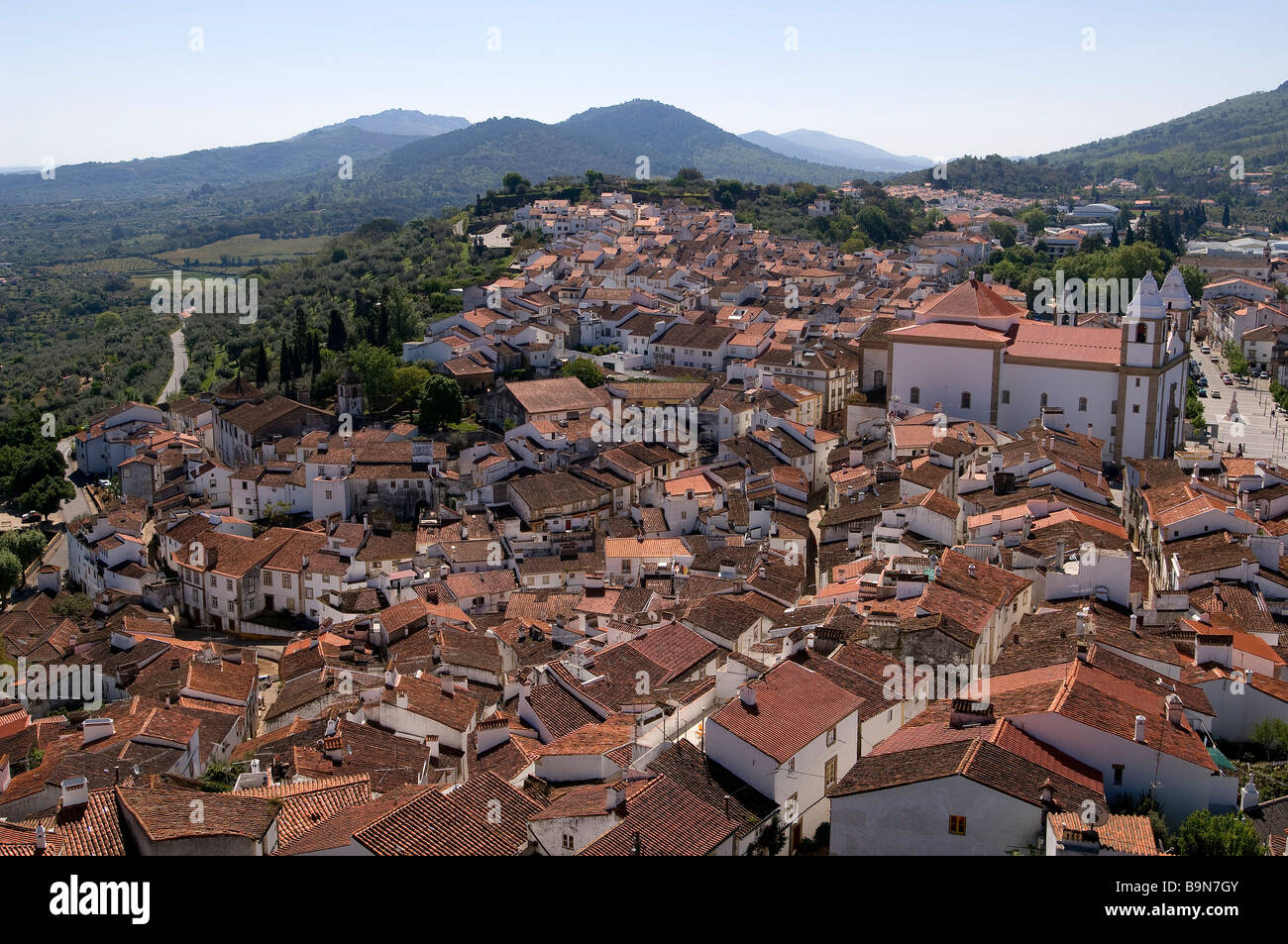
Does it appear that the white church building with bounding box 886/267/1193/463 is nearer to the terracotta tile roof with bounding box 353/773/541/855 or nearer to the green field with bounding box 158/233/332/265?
the terracotta tile roof with bounding box 353/773/541/855

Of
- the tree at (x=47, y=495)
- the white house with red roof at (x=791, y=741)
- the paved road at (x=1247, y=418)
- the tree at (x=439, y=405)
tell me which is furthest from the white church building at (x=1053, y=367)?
the tree at (x=47, y=495)

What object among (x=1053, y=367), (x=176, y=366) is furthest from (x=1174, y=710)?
(x=176, y=366)

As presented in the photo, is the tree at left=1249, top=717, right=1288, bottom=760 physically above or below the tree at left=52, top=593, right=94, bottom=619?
above

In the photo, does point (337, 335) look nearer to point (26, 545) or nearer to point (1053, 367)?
point (26, 545)

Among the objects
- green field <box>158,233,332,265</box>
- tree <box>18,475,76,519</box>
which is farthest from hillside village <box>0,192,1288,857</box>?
green field <box>158,233,332,265</box>

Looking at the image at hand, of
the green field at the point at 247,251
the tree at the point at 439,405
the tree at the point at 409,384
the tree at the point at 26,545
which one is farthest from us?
the green field at the point at 247,251

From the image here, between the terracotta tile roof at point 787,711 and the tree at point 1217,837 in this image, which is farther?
the terracotta tile roof at point 787,711

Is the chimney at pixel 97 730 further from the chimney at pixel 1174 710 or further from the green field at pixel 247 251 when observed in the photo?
the green field at pixel 247 251
